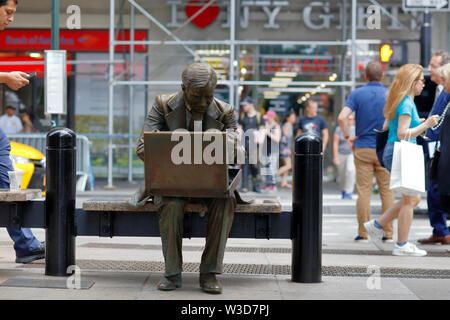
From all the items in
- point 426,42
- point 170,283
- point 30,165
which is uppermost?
point 426,42

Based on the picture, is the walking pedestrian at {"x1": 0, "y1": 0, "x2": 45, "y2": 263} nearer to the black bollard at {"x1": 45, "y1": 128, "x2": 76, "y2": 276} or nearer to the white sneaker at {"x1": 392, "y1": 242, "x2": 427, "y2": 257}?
the black bollard at {"x1": 45, "y1": 128, "x2": 76, "y2": 276}

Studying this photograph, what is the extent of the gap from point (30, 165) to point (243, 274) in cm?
588

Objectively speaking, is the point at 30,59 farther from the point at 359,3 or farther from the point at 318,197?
the point at 318,197

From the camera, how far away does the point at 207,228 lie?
5090 millimetres

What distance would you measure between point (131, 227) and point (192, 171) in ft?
2.94

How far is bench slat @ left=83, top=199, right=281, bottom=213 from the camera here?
5.19 m

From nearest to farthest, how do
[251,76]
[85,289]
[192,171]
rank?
[192,171] < [85,289] < [251,76]

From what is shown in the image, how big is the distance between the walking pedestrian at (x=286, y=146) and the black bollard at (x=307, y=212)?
1045 cm

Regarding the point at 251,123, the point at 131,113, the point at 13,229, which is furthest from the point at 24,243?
the point at 131,113

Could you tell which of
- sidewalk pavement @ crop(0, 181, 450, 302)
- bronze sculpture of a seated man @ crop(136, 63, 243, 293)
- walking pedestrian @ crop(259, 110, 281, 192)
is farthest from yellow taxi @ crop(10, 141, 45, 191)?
bronze sculpture of a seated man @ crop(136, 63, 243, 293)

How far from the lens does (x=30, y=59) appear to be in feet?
59.2

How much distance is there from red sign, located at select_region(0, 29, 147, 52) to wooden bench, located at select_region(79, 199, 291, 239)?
12931 mm

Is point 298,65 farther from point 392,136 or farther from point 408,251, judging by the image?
point 408,251
